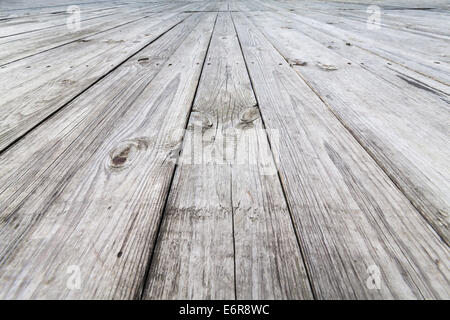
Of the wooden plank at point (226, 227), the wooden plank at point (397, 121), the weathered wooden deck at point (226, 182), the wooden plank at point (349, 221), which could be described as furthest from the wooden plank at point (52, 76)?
the wooden plank at point (397, 121)

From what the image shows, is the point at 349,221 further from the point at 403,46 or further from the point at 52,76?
the point at 403,46

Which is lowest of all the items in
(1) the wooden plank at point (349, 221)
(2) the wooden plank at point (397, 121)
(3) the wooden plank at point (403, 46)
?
(1) the wooden plank at point (349, 221)

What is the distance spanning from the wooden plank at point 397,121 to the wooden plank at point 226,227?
0.27 m

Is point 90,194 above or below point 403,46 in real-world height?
below

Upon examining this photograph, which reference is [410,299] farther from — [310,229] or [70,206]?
[70,206]

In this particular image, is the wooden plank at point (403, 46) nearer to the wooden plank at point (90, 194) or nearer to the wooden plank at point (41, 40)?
the wooden plank at point (90, 194)

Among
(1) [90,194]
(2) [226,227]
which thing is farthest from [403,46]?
(1) [90,194]

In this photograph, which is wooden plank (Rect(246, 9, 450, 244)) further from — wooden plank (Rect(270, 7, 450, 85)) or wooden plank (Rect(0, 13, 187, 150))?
wooden plank (Rect(0, 13, 187, 150))

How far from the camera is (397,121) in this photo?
69cm

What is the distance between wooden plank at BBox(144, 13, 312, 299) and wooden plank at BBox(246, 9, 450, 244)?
0.27 metres

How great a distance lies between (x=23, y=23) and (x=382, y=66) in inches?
117

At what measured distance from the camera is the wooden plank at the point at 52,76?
727mm

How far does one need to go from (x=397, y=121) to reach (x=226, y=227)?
62 cm
